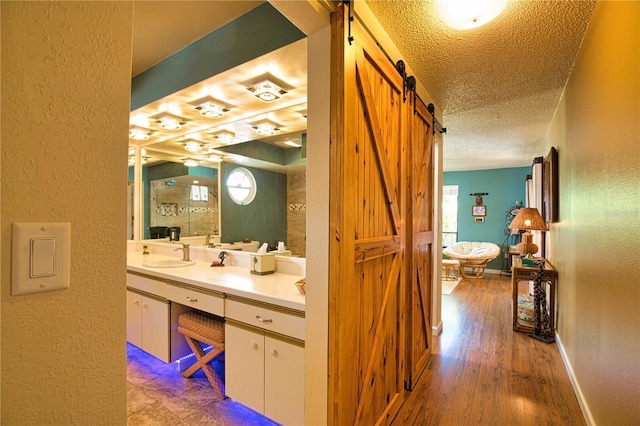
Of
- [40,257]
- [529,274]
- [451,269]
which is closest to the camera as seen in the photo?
[40,257]

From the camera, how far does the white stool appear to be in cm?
635

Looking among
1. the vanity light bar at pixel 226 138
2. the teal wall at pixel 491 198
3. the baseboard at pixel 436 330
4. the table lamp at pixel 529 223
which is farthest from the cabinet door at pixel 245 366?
the teal wall at pixel 491 198

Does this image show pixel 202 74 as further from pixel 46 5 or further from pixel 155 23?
pixel 46 5

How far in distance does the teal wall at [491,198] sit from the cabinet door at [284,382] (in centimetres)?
706

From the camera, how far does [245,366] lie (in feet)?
6.38

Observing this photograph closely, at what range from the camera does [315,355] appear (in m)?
1.48

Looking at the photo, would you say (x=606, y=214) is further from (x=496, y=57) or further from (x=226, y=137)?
(x=226, y=137)

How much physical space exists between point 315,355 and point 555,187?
3195 mm

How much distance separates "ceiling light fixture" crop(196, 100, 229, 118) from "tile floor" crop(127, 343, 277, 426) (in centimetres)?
230

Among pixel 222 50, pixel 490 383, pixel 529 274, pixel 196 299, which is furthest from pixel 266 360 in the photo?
pixel 529 274

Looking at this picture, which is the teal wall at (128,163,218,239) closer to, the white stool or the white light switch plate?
the white light switch plate

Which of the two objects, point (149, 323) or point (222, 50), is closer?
point (222, 50)

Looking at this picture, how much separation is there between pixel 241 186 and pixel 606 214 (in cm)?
274

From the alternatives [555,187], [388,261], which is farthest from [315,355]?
[555,187]
